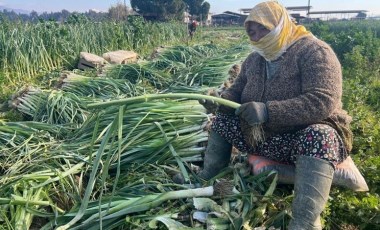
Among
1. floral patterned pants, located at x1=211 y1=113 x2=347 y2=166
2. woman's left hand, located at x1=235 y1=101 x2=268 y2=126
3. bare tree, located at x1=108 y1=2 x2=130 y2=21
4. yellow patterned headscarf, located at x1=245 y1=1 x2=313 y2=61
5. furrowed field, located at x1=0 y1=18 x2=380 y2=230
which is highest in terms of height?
bare tree, located at x1=108 y1=2 x2=130 y2=21

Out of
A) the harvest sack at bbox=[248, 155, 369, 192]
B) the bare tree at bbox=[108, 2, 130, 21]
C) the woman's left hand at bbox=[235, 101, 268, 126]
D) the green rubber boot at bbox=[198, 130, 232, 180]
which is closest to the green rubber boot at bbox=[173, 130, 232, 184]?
the green rubber boot at bbox=[198, 130, 232, 180]

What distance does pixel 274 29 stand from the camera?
2.05 meters

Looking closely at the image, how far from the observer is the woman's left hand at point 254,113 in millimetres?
1955

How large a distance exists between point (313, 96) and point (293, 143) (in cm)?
29

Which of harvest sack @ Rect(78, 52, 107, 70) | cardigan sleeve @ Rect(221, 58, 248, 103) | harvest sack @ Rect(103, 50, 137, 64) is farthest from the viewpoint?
harvest sack @ Rect(103, 50, 137, 64)

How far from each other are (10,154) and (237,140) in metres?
1.47

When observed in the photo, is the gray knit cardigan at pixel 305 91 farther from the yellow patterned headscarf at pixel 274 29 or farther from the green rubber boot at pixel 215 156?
the green rubber boot at pixel 215 156

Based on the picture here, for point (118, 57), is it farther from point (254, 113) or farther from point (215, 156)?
point (254, 113)

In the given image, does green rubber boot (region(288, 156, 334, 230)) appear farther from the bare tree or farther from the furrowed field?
the bare tree

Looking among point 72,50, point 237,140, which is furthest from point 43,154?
point 72,50

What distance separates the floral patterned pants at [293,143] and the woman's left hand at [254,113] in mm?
204

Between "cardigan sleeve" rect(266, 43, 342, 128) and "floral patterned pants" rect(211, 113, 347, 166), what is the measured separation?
69mm

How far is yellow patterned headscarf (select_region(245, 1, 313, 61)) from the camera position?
2.03 meters

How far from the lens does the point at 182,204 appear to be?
6.59 feet
